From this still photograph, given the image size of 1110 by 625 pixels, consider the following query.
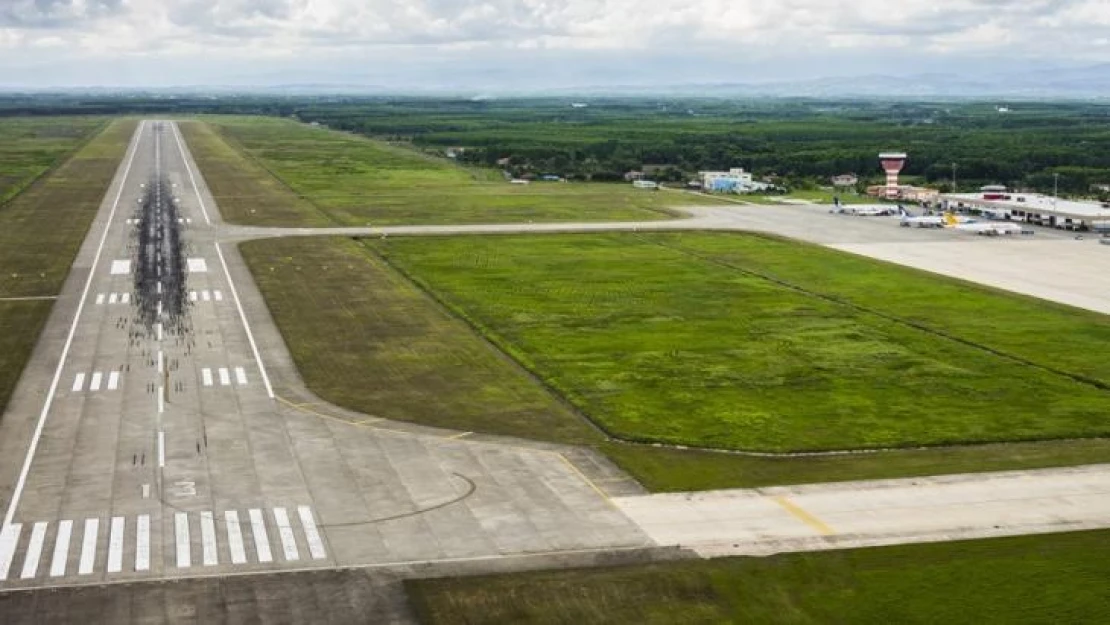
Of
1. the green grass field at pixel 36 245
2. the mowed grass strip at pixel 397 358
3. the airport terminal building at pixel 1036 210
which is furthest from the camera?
the airport terminal building at pixel 1036 210

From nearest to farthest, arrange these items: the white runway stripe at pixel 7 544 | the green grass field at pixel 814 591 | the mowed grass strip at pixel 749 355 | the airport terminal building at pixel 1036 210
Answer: the green grass field at pixel 814 591 → the white runway stripe at pixel 7 544 → the mowed grass strip at pixel 749 355 → the airport terminal building at pixel 1036 210

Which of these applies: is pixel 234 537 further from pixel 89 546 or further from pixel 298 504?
pixel 89 546

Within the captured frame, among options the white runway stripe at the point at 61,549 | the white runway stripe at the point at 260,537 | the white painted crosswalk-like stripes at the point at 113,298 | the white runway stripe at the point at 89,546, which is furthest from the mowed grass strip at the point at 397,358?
the white runway stripe at the point at 61,549

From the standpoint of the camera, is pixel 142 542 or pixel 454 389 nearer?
pixel 142 542

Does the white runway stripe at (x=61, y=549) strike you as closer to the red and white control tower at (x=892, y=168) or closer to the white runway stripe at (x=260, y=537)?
the white runway stripe at (x=260, y=537)

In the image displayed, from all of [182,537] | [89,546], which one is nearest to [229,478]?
[182,537]

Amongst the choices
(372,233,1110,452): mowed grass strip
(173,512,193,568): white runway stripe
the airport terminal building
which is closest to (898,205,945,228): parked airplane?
the airport terminal building

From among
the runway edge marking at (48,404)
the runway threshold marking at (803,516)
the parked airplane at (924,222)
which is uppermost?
the parked airplane at (924,222)
